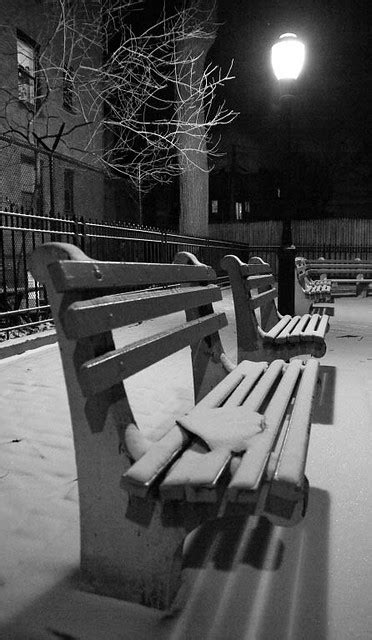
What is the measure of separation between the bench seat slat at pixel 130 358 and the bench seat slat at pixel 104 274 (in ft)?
0.68

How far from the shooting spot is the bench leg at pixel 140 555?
1443mm

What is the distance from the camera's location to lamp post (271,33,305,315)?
7.03 m

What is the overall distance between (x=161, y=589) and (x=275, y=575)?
42 cm

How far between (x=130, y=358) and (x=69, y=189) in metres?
18.0

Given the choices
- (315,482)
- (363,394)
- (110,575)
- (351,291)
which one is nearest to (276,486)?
(110,575)

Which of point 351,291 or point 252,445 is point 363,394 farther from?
point 351,291

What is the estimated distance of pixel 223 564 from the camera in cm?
180

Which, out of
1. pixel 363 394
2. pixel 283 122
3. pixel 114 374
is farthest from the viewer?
pixel 283 122

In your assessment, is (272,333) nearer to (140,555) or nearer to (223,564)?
(223,564)

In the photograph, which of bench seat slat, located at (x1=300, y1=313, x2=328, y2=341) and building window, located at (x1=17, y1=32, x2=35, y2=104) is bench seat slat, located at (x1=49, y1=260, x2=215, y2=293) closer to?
bench seat slat, located at (x1=300, y1=313, x2=328, y2=341)

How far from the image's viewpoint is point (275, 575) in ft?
5.70

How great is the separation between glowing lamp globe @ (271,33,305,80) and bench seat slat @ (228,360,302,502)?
619cm

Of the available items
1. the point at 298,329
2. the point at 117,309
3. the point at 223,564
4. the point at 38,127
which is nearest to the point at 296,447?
the point at 223,564

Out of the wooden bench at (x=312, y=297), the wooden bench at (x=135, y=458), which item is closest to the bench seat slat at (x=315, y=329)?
the wooden bench at (x=135, y=458)
